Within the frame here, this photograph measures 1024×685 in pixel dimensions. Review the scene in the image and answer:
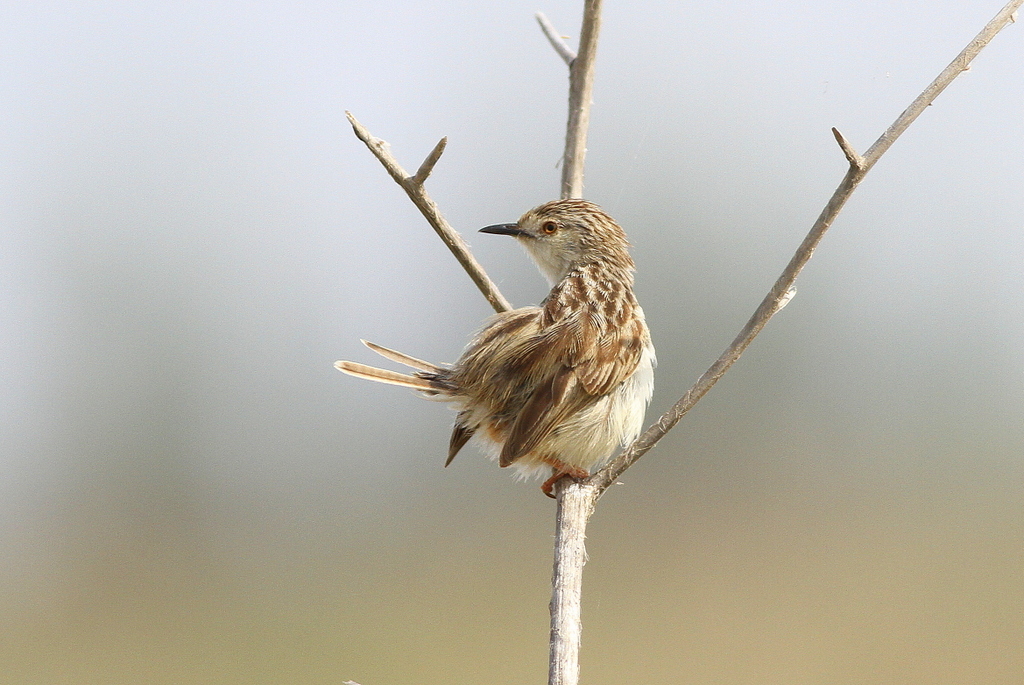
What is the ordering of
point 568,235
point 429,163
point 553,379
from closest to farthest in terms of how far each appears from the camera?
point 429,163 < point 553,379 < point 568,235

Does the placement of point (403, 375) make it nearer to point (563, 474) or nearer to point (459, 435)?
point (459, 435)

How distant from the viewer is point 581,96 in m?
3.40

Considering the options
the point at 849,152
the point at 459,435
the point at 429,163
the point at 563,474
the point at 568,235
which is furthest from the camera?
the point at 568,235

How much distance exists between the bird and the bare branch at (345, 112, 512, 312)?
0.90 ft

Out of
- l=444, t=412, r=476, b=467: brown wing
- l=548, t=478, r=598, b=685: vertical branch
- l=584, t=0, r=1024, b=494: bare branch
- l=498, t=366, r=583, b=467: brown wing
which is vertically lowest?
l=548, t=478, r=598, b=685: vertical branch

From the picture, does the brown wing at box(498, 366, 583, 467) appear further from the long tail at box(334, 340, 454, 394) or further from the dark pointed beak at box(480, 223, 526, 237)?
the dark pointed beak at box(480, 223, 526, 237)

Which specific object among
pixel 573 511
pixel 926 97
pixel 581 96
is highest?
pixel 581 96

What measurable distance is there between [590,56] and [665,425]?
1664 millimetres

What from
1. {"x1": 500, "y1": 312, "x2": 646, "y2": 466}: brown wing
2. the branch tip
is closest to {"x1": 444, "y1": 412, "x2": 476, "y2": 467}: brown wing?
{"x1": 500, "y1": 312, "x2": 646, "y2": 466}: brown wing

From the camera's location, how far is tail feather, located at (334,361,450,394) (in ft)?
9.68

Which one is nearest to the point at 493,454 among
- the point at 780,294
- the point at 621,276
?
the point at 621,276

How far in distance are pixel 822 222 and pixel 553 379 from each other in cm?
112

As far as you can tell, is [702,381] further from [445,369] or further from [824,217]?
[445,369]

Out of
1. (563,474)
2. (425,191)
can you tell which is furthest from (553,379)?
(425,191)
